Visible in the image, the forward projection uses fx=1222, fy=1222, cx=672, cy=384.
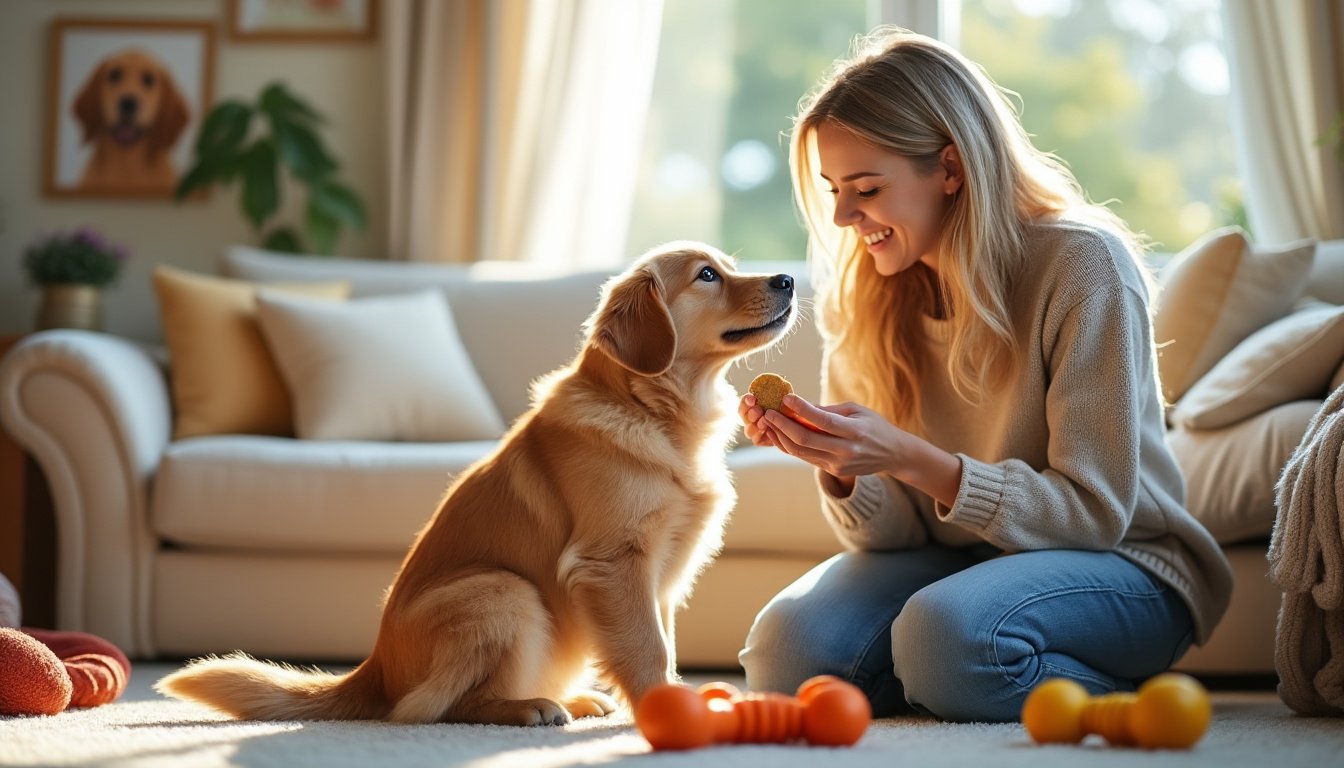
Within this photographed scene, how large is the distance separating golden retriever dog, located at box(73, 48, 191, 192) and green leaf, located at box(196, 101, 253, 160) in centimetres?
39

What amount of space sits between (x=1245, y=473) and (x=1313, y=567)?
2.03 ft

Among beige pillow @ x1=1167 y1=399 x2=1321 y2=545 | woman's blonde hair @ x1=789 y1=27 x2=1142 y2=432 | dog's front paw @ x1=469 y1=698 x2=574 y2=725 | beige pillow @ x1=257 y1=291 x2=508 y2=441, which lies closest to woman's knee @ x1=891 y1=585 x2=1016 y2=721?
woman's blonde hair @ x1=789 y1=27 x2=1142 y2=432

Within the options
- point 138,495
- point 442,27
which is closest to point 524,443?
point 138,495

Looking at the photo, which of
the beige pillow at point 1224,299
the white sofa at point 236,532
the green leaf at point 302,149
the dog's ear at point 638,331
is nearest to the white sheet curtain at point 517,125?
the green leaf at point 302,149

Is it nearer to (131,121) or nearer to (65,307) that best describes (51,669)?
(65,307)

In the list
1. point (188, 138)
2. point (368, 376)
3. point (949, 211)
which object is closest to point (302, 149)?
point (188, 138)

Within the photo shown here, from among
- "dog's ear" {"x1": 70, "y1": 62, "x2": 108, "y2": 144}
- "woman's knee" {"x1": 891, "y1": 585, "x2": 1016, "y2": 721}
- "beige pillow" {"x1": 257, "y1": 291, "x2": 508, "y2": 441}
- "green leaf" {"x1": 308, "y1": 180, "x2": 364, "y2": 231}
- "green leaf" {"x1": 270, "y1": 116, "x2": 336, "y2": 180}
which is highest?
"dog's ear" {"x1": 70, "y1": 62, "x2": 108, "y2": 144}

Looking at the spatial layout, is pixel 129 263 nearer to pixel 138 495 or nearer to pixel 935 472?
pixel 138 495

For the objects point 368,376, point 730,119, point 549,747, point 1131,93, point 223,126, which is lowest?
point 549,747

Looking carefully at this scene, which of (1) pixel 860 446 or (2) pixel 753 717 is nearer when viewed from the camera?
(2) pixel 753 717

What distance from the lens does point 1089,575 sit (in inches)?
73.6

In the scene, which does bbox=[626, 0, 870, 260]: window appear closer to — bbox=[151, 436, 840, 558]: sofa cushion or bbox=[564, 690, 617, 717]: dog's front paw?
bbox=[151, 436, 840, 558]: sofa cushion

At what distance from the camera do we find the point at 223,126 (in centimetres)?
436

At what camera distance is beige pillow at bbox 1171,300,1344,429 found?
2482 millimetres
